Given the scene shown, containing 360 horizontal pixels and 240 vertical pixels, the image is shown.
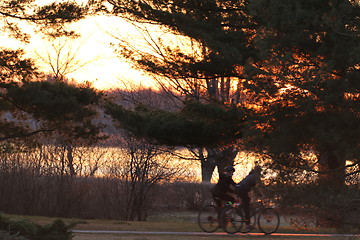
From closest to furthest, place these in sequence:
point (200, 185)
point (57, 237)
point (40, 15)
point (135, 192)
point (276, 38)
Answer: point (57, 237), point (276, 38), point (40, 15), point (135, 192), point (200, 185)

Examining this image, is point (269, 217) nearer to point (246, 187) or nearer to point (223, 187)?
point (246, 187)

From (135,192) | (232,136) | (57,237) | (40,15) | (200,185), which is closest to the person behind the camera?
(57,237)

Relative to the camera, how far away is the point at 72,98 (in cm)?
2023

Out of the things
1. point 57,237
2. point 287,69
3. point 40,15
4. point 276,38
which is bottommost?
point 57,237

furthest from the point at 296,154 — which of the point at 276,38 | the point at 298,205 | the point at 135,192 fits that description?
the point at 135,192

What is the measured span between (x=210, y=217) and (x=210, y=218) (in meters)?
0.03

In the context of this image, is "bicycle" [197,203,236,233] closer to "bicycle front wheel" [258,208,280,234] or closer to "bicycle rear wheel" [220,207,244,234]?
"bicycle rear wheel" [220,207,244,234]

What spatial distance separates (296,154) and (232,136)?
5628mm

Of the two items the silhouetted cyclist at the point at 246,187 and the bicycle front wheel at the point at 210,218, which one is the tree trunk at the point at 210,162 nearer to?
the bicycle front wheel at the point at 210,218

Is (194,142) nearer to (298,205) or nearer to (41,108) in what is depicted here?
(41,108)

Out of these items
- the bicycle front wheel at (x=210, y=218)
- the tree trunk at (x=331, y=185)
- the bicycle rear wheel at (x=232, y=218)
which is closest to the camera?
the tree trunk at (x=331, y=185)

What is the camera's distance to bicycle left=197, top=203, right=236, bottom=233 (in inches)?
632

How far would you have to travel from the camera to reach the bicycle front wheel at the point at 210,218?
16156mm

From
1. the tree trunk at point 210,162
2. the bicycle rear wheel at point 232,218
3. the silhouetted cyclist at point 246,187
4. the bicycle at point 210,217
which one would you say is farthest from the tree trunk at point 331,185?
the tree trunk at point 210,162
